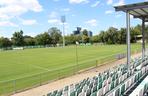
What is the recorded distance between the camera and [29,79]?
950 inches

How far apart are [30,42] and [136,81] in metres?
127

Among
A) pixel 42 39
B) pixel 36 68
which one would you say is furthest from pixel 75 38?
pixel 36 68

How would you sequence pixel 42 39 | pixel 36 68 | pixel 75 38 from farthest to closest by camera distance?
1. pixel 75 38
2. pixel 42 39
3. pixel 36 68

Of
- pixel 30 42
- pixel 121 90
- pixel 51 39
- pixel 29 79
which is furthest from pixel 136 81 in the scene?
pixel 51 39

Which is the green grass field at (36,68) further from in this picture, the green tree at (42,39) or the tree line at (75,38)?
the green tree at (42,39)

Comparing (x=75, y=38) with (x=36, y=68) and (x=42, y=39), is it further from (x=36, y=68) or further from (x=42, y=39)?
(x=36, y=68)

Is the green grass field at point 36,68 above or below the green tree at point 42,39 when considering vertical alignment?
below

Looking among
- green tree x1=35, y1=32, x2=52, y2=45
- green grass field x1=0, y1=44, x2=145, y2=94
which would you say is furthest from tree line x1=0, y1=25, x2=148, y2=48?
green grass field x1=0, y1=44, x2=145, y2=94

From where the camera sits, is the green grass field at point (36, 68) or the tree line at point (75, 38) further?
the tree line at point (75, 38)

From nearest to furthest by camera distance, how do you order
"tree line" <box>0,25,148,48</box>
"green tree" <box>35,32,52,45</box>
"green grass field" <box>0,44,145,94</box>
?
1. "green grass field" <box>0,44,145,94</box>
2. "tree line" <box>0,25,148,48</box>
3. "green tree" <box>35,32,52,45</box>

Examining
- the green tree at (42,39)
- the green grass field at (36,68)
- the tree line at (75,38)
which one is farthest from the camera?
the green tree at (42,39)

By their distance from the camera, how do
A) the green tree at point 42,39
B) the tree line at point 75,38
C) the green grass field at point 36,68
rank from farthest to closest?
the green tree at point 42,39, the tree line at point 75,38, the green grass field at point 36,68

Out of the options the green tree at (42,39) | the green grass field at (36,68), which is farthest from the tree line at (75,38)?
the green grass field at (36,68)

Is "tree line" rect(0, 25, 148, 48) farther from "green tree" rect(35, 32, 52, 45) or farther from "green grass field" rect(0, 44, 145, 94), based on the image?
"green grass field" rect(0, 44, 145, 94)
